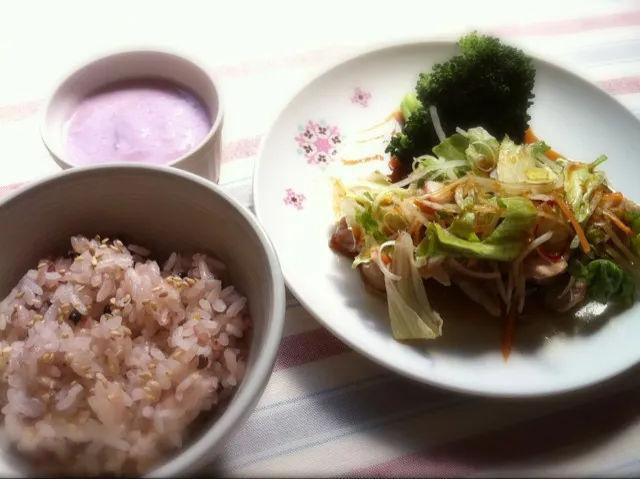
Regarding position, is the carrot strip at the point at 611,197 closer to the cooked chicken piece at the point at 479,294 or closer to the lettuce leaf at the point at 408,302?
the cooked chicken piece at the point at 479,294

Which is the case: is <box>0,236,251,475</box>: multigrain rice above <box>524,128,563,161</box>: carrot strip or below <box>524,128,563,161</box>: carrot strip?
below

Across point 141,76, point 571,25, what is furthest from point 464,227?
point 571,25

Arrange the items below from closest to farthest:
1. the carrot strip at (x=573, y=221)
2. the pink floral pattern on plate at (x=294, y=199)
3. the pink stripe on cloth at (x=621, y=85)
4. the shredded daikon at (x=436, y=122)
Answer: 1. the carrot strip at (x=573, y=221)
2. the pink floral pattern on plate at (x=294, y=199)
3. the shredded daikon at (x=436, y=122)
4. the pink stripe on cloth at (x=621, y=85)

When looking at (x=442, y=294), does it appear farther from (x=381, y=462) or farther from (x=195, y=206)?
(x=195, y=206)

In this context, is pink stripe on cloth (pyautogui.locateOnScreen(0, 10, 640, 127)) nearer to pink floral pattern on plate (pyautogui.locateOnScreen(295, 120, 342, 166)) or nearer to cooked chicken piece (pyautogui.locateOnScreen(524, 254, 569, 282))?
pink floral pattern on plate (pyautogui.locateOnScreen(295, 120, 342, 166))

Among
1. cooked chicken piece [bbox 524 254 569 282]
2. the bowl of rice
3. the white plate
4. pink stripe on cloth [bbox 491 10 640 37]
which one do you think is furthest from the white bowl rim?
pink stripe on cloth [bbox 491 10 640 37]

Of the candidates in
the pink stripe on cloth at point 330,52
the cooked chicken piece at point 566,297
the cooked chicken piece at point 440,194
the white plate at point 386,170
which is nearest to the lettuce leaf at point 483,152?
the cooked chicken piece at point 440,194

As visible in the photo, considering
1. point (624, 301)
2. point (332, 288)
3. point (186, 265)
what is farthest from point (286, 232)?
point (624, 301)
